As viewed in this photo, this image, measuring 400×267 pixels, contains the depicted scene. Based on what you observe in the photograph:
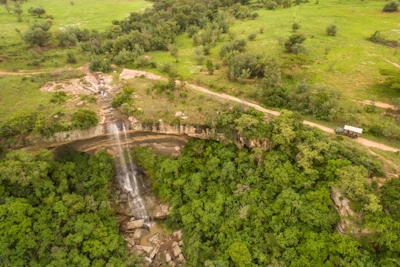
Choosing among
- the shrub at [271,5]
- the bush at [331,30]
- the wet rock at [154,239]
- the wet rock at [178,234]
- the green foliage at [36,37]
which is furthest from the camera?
the shrub at [271,5]

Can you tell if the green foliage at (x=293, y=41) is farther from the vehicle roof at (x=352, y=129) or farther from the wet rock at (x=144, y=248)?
the wet rock at (x=144, y=248)

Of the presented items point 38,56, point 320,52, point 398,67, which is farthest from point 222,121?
point 38,56

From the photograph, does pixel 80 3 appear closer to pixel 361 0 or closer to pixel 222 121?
pixel 222 121

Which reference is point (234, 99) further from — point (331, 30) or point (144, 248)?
point (331, 30)

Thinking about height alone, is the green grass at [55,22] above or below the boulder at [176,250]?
above

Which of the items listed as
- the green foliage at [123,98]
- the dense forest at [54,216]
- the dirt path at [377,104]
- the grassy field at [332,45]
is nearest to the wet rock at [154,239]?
the dense forest at [54,216]

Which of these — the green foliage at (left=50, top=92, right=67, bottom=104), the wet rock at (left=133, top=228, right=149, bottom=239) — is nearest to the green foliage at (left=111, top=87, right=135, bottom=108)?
the green foliage at (left=50, top=92, right=67, bottom=104)

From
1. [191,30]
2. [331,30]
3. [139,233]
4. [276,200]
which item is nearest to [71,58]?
[191,30]

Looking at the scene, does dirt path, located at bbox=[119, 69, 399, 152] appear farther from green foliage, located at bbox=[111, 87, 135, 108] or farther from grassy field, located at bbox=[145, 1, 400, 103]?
green foliage, located at bbox=[111, 87, 135, 108]
